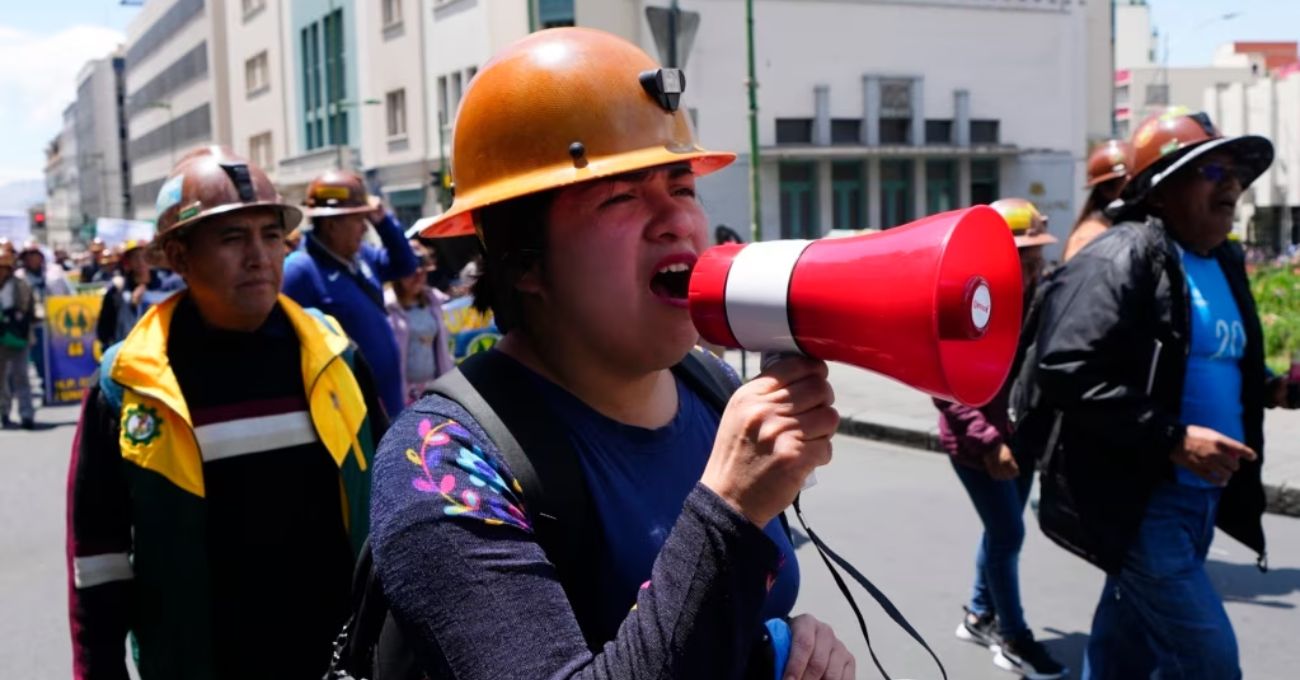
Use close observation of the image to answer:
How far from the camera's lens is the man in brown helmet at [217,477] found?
2.46m

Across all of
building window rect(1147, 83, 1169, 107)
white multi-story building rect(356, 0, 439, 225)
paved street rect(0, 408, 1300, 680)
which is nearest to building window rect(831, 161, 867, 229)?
white multi-story building rect(356, 0, 439, 225)

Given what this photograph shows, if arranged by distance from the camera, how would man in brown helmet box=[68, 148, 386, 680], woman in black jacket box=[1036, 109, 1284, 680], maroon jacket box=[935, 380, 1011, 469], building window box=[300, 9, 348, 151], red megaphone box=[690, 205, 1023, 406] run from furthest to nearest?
building window box=[300, 9, 348, 151] < maroon jacket box=[935, 380, 1011, 469] < woman in black jacket box=[1036, 109, 1284, 680] < man in brown helmet box=[68, 148, 386, 680] < red megaphone box=[690, 205, 1023, 406]

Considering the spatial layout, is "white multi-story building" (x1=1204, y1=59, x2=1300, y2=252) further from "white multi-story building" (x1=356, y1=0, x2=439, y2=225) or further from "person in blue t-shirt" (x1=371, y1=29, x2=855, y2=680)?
"person in blue t-shirt" (x1=371, y1=29, x2=855, y2=680)

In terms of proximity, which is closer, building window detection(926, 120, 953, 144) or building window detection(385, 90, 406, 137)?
building window detection(926, 120, 953, 144)

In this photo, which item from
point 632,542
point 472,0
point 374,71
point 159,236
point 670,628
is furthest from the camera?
point 374,71

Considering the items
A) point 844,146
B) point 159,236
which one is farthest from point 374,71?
→ point 159,236

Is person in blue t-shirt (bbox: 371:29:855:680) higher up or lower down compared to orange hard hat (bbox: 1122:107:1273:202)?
lower down

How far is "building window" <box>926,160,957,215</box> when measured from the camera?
34.5m

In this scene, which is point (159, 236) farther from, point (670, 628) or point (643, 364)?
point (670, 628)

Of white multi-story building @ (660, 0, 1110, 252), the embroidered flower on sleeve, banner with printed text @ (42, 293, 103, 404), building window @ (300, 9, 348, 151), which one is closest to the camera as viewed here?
the embroidered flower on sleeve

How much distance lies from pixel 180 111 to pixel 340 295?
6323 cm

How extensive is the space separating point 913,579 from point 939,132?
100ft

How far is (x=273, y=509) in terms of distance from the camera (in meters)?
2.59

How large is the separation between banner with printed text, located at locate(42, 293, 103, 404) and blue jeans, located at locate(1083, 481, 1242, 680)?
13.6 m
